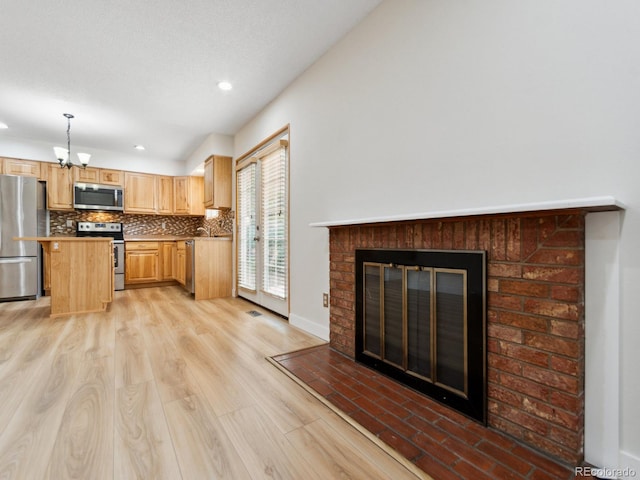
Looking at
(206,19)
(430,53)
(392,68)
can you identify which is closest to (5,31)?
(206,19)

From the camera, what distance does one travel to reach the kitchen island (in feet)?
11.3

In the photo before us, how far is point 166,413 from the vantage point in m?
1.52

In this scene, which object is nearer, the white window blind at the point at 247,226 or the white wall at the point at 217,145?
the white window blind at the point at 247,226

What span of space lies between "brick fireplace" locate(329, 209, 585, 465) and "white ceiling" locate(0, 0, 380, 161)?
1.88m

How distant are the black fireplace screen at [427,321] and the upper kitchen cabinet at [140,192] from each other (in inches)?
210

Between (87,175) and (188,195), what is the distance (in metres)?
1.69

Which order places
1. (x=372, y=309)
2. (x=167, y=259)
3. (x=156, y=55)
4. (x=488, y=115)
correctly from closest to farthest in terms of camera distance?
(x=488, y=115)
(x=372, y=309)
(x=156, y=55)
(x=167, y=259)

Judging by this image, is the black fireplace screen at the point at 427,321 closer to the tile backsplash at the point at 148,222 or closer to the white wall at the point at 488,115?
the white wall at the point at 488,115

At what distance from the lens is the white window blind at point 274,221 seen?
11.0 ft

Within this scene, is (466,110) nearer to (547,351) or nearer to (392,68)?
(392,68)

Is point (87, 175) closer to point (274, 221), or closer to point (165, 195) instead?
point (165, 195)

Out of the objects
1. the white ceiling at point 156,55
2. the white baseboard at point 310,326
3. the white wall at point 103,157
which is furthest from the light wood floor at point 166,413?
the white wall at point 103,157

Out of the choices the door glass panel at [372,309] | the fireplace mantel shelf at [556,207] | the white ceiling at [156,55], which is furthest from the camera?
the white ceiling at [156,55]

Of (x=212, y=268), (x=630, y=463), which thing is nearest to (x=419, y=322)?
(x=630, y=463)
